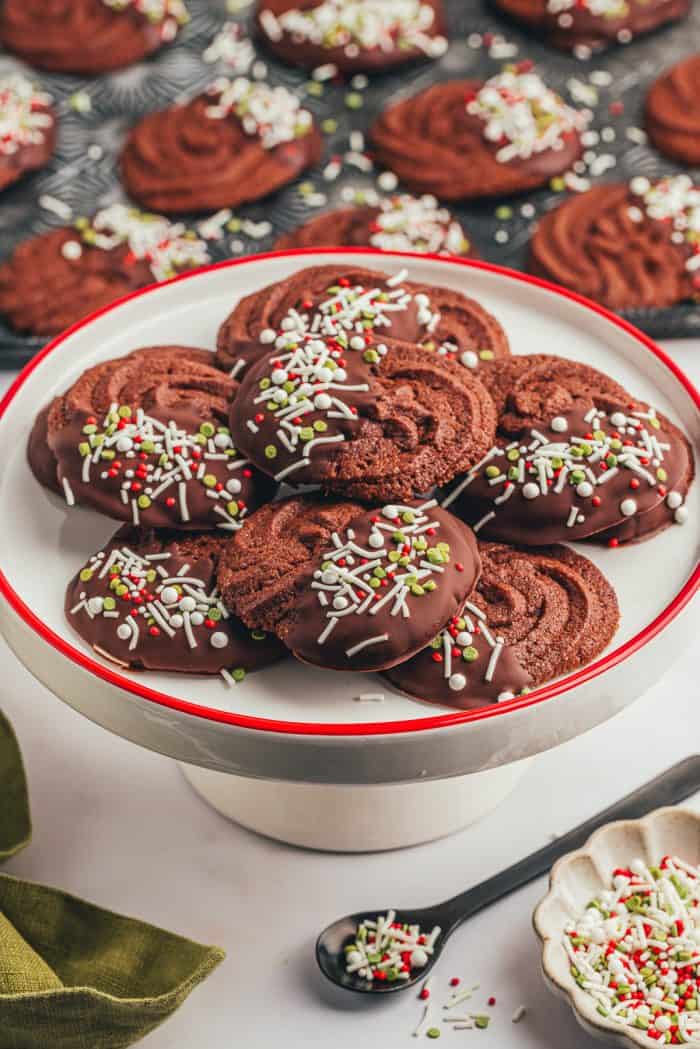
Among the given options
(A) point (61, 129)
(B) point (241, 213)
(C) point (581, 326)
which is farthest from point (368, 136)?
(C) point (581, 326)

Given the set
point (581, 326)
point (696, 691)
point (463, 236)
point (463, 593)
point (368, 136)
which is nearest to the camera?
point (463, 593)

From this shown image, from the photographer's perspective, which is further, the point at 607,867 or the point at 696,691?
the point at 696,691

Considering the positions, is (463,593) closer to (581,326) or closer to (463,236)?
(581,326)

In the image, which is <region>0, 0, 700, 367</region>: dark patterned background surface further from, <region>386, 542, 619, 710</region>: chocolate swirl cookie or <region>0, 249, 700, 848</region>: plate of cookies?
<region>386, 542, 619, 710</region>: chocolate swirl cookie

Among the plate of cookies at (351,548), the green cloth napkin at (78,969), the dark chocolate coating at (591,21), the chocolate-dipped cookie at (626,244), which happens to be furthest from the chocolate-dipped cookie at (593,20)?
the green cloth napkin at (78,969)

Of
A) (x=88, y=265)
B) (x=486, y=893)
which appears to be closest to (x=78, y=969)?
(x=486, y=893)

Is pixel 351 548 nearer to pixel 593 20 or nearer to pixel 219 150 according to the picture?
pixel 219 150

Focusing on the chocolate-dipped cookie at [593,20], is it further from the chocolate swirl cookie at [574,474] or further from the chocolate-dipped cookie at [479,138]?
the chocolate swirl cookie at [574,474]
